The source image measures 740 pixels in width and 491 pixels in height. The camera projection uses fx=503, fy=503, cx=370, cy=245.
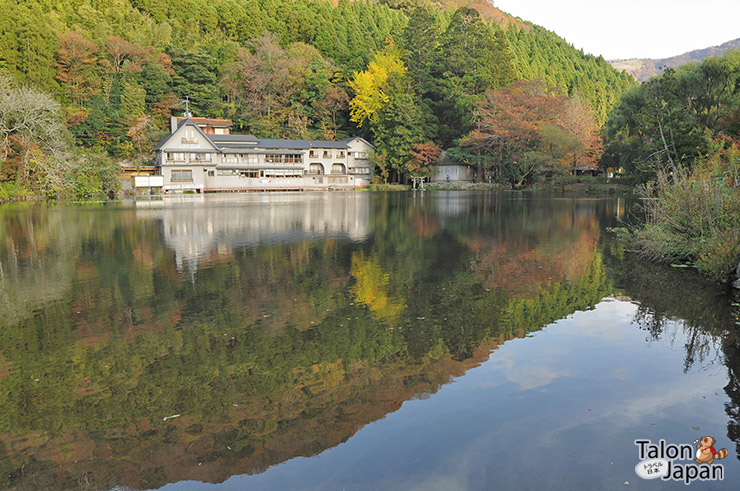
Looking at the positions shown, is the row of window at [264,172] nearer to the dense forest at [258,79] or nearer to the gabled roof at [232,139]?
the gabled roof at [232,139]

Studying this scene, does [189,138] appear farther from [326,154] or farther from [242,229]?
[242,229]

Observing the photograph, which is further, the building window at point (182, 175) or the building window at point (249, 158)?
the building window at point (249, 158)

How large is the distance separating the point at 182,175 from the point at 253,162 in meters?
8.03

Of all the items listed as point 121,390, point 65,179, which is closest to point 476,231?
point 121,390

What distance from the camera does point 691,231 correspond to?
10.5 m

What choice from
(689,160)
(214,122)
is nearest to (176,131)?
(214,122)

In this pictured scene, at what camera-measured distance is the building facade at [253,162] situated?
5000 cm

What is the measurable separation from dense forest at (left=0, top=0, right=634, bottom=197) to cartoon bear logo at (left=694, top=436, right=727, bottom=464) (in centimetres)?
4239

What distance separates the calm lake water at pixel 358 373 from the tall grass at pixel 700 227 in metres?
0.50

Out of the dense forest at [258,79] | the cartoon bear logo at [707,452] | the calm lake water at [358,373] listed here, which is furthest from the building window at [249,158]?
the cartoon bear logo at [707,452]

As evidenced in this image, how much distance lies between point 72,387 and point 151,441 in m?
1.53

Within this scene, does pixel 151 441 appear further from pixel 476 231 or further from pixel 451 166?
pixel 451 166

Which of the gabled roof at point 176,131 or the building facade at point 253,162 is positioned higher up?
the gabled roof at point 176,131

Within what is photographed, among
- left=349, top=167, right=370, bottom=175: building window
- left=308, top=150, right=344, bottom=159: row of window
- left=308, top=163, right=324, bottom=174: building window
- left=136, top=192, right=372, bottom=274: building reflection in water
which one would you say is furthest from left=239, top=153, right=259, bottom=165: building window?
left=136, top=192, right=372, bottom=274: building reflection in water
